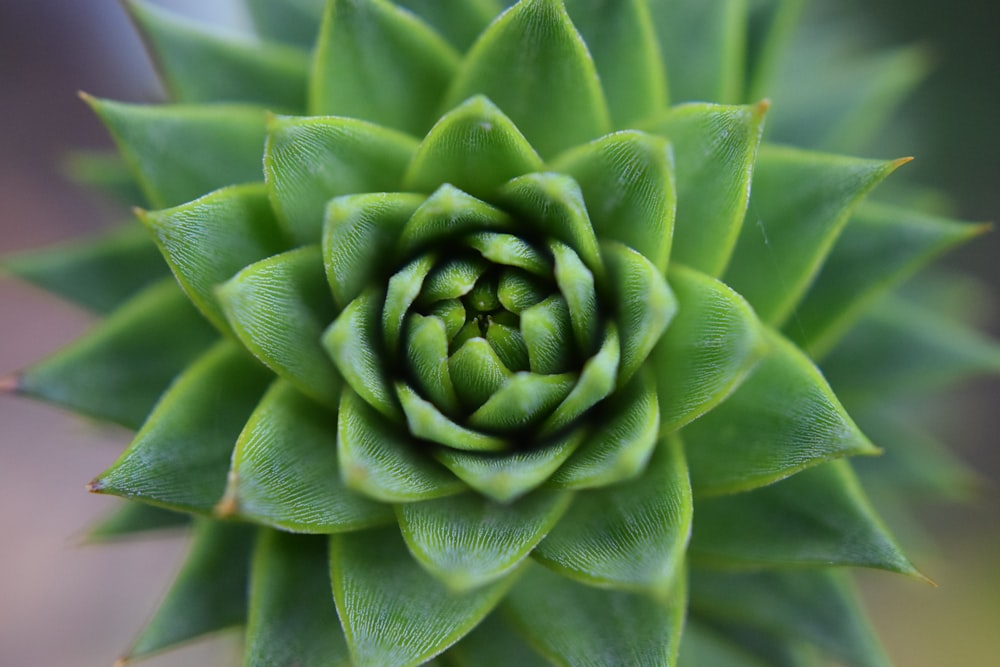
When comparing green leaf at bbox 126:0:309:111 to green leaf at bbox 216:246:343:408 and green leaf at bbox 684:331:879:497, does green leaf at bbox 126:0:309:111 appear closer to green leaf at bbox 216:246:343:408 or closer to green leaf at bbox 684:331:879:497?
green leaf at bbox 216:246:343:408

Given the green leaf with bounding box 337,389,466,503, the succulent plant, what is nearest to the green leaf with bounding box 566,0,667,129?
the succulent plant

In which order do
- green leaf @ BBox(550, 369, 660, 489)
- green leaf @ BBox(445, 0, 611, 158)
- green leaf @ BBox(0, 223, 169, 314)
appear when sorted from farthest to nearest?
green leaf @ BBox(0, 223, 169, 314) < green leaf @ BBox(445, 0, 611, 158) < green leaf @ BBox(550, 369, 660, 489)

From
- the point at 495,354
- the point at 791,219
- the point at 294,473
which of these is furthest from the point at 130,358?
the point at 791,219

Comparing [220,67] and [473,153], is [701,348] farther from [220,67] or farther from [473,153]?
[220,67]

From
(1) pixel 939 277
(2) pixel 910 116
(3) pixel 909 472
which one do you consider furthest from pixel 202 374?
(2) pixel 910 116

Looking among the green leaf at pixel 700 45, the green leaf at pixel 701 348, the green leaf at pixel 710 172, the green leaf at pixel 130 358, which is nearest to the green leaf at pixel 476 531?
Answer: the green leaf at pixel 701 348

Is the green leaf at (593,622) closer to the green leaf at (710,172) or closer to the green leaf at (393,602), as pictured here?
the green leaf at (393,602)
